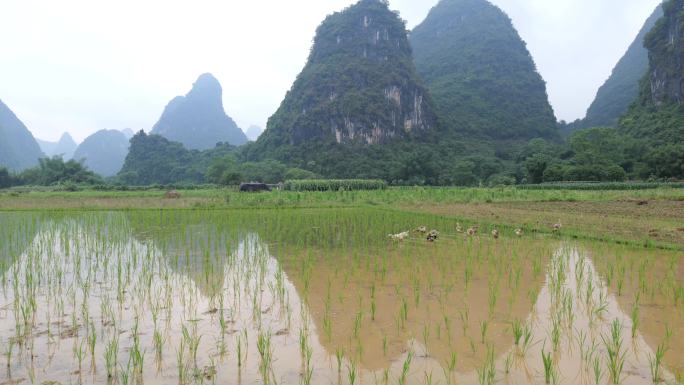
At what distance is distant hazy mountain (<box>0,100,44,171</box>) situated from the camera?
108 meters

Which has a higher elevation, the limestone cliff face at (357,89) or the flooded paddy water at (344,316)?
the limestone cliff face at (357,89)

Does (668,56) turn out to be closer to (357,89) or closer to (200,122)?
(357,89)

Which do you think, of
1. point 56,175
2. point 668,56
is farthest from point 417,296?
point 668,56

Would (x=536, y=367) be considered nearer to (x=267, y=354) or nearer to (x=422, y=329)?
(x=422, y=329)

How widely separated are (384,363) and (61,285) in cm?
461

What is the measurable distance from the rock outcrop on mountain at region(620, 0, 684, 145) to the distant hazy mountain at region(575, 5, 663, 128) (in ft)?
48.4

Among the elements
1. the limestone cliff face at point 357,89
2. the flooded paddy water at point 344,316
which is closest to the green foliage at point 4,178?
the limestone cliff face at point 357,89

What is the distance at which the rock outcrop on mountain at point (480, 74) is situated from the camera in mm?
88062

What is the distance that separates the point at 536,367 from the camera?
322cm

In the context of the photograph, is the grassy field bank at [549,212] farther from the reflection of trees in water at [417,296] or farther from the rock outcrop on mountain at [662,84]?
the rock outcrop on mountain at [662,84]

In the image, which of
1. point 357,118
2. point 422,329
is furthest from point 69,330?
point 357,118

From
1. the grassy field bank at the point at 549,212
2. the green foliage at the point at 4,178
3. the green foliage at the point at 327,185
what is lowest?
the grassy field bank at the point at 549,212

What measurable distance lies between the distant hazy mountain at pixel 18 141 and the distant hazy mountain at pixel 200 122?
34416mm

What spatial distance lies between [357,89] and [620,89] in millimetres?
65824
